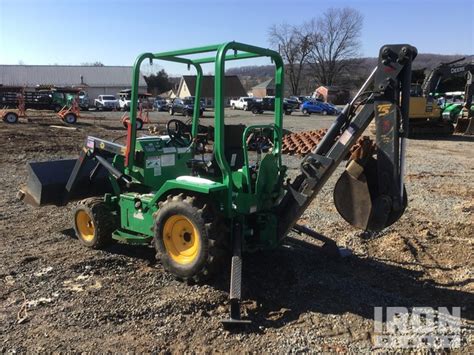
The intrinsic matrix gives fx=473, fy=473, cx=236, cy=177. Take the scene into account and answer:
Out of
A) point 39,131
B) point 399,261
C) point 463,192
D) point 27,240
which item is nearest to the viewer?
point 399,261

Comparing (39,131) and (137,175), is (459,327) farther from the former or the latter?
(39,131)

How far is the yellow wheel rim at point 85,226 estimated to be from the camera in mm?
5941

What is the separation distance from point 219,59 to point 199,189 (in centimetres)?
120

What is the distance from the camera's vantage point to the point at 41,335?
3838mm

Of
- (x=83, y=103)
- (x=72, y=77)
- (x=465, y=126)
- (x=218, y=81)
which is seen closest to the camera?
(x=218, y=81)

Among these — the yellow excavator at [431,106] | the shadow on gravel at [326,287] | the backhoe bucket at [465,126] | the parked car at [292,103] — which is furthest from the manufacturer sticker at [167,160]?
the parked car at [292,103]

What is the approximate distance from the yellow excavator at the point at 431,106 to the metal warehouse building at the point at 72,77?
53159 millimetres

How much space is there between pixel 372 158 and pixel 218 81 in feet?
5.17

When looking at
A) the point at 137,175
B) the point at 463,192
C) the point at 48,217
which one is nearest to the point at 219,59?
the point at 137,175

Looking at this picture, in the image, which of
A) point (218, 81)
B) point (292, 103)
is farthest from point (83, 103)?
point (218, 81)

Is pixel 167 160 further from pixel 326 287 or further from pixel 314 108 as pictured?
pixel 314 108

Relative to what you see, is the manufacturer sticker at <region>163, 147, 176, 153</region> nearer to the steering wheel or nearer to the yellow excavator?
the steering wheel

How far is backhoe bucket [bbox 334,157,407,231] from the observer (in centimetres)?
421

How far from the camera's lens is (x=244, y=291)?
456cm
